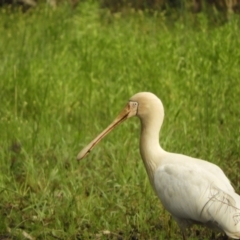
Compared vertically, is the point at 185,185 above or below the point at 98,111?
above

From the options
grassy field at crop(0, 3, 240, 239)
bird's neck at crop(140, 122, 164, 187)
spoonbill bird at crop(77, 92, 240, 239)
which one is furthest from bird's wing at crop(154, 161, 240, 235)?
grassy field at crop(0, 3, 240, 239)

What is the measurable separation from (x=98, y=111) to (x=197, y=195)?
121 inches

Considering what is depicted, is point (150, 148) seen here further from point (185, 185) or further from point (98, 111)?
point (98, 111)

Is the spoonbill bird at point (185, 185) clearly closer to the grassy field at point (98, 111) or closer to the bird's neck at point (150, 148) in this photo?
the bird's neck at point (150, 148)

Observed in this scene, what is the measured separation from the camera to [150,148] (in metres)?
6.56

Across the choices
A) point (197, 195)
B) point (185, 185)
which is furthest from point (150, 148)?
point (197, 195)

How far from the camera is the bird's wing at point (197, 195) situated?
5914mm

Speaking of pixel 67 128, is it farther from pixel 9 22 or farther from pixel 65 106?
pixel 9 22

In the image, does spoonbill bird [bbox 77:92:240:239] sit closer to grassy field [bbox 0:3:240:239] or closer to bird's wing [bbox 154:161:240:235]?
bird's wing [bbox 154:161:240:235]

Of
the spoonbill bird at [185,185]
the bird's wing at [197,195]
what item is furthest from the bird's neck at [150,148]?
the bird's wing at [197,195]

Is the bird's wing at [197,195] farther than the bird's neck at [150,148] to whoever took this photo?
No

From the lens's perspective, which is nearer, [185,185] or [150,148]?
[185,185]

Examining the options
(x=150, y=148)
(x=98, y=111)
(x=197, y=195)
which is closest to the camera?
(x=197, y=195)

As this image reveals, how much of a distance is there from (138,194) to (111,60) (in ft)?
10.5
